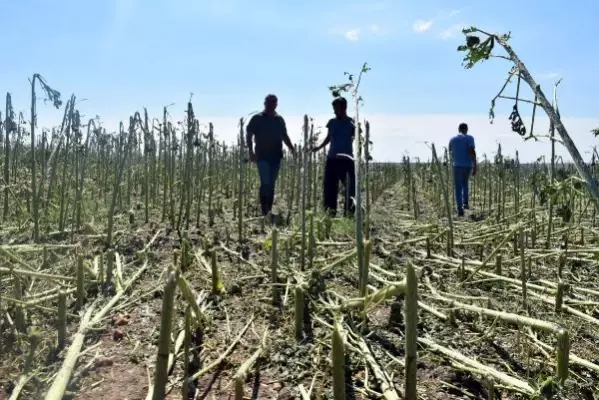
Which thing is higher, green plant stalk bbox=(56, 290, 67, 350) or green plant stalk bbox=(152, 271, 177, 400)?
green plant stalk bbox=(152, 271, 177, 400)

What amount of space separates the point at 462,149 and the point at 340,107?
105 inches

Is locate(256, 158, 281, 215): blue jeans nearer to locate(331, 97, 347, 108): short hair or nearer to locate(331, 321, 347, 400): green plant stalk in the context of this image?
locate(331, 97, 347, 108): short hair

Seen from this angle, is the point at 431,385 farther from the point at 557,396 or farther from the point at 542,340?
the point at 542,340


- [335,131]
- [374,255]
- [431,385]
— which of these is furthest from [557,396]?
[335,131]

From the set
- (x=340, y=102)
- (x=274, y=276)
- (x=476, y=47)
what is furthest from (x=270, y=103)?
(x=476, y=47)

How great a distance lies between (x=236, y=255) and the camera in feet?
12.9

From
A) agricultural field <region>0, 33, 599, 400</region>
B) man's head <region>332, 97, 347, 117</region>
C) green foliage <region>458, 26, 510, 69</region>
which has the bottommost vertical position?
agricultural field <region>0, 33, 599, 400</region>

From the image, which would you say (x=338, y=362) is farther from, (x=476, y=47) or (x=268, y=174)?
(x=268, y=174)

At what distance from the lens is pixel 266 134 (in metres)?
5.84

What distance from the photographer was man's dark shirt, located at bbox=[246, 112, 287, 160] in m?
5.84

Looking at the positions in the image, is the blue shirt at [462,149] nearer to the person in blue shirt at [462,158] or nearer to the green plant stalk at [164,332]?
the person in blue shirt at [462,158]

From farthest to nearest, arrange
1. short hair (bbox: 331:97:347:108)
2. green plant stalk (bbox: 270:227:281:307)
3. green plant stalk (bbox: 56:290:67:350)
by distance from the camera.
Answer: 1. short hair (bbox: 331:97:347:108)
2. green plant stalk (bbox: 270:227:281:307)
3. green plant stalk (bbox: 56:290:67:350)

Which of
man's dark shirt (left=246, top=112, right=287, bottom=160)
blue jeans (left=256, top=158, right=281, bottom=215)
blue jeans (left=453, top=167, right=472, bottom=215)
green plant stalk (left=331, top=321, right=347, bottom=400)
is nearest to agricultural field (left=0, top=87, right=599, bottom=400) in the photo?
green plant stalk (left=331, top=321, right=347, bottom=400)

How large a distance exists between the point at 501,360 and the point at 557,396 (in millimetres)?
439
